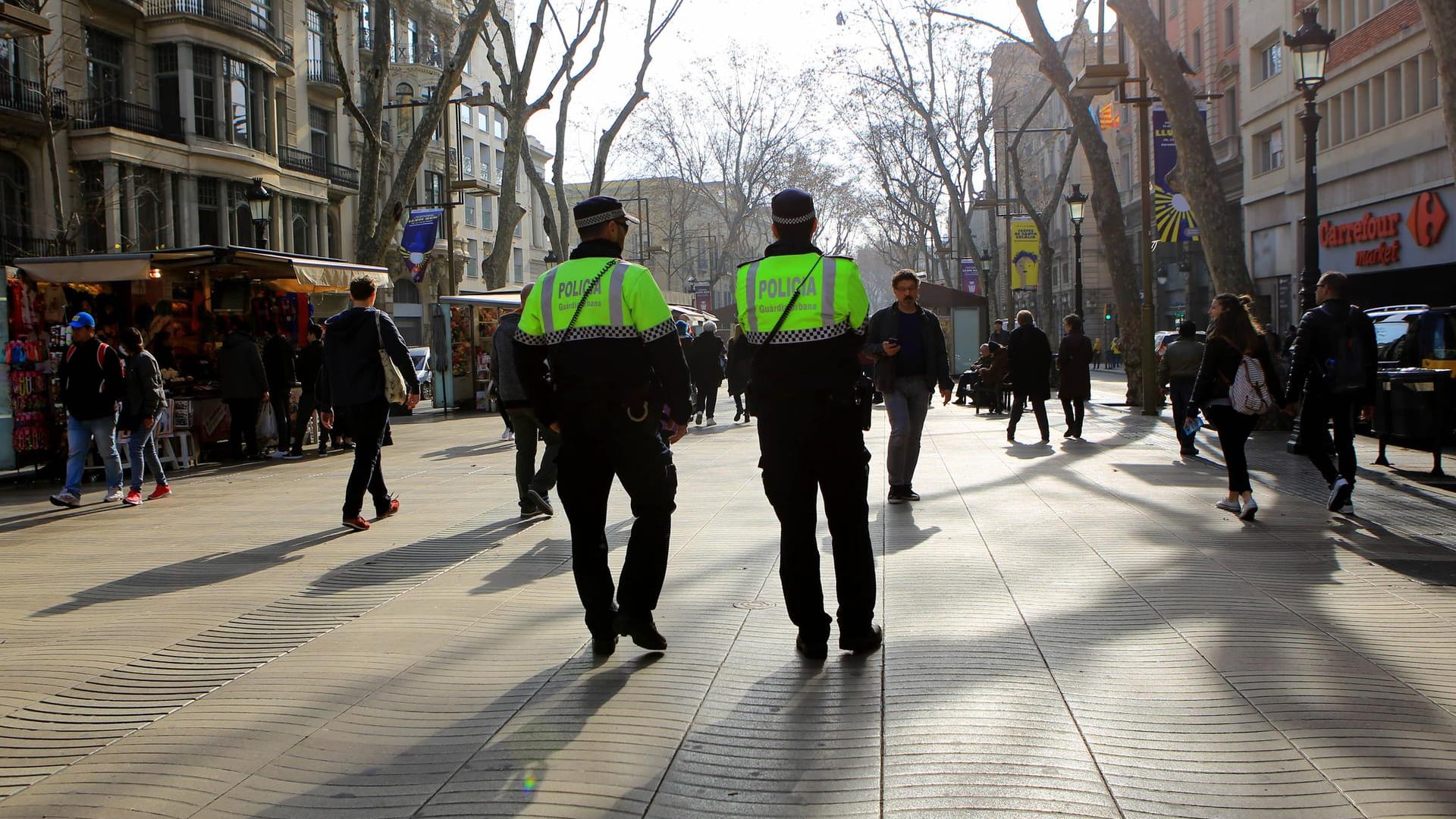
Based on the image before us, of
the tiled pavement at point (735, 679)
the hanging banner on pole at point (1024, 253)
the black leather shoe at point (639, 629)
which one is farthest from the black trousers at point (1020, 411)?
the hanging banner on pole at point (1024, 253)

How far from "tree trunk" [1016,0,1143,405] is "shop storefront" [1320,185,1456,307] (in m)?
8.73

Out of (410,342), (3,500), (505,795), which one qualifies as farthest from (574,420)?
(410,342)

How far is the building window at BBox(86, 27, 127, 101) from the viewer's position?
1209 inches

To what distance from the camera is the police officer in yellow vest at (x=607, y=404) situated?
4.75 metres

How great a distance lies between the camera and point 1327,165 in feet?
106

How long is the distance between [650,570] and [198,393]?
12007 mm

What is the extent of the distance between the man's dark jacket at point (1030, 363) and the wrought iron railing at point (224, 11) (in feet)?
85.8

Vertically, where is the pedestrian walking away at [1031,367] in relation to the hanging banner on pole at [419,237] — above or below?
below

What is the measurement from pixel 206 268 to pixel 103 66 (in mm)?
19650

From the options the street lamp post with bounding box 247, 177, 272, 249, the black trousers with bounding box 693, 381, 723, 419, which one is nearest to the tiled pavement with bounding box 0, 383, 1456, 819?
the black trousers with bounding box 693, 381, 723, 419

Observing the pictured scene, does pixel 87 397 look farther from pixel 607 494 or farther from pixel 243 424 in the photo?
pixel 607 494

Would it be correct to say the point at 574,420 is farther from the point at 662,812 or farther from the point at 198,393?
the point at 198,393

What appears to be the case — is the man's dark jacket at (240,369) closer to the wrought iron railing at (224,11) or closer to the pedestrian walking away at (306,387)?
the pedestrian walking away at (306,387)

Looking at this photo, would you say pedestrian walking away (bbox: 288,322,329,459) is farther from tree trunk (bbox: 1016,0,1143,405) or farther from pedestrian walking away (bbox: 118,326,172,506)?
tree trunk (bbox: 1016,0,1143,405)
